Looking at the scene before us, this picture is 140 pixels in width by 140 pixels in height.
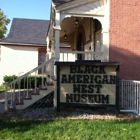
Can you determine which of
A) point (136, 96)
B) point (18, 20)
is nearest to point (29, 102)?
point (136, 96)

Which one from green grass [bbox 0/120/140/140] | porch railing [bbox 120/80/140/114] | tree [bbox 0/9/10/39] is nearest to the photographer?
green grass [bbox 0/120/140/140]

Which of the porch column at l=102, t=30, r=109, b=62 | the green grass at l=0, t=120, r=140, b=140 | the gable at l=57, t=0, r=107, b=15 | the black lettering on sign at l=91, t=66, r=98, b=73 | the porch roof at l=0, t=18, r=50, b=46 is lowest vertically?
the green grass at l=0, t=120, r=140, b=140

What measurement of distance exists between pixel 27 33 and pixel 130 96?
15.2m

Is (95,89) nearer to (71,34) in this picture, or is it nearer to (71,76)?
(71,76)

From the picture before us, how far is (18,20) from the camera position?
22.1 metres

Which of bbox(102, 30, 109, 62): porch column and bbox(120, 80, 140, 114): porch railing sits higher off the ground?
bbox(102, 30, 109, 62): porch column

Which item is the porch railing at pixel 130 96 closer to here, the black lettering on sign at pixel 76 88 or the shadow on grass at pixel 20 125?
the black lettering on sign at pixel 76 88

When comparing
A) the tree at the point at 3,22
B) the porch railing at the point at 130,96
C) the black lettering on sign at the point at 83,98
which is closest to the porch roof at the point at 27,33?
the tree at the point at 3,22

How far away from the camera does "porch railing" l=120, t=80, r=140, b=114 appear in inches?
263

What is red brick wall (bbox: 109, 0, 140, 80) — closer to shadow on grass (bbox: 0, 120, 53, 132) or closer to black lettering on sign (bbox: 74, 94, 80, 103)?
black lettering on sign (bbox: 74, 94, 80, 103)

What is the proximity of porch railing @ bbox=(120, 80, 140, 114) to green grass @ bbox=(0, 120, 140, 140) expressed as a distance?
3.72 ft

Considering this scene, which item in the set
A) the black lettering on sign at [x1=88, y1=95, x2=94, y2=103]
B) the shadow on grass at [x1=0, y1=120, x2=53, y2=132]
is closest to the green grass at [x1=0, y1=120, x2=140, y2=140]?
the shadow on grass at [x1=0, y1=120, x2=53, y2=132]

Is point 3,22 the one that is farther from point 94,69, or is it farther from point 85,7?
point 94,69

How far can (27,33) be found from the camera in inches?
795
